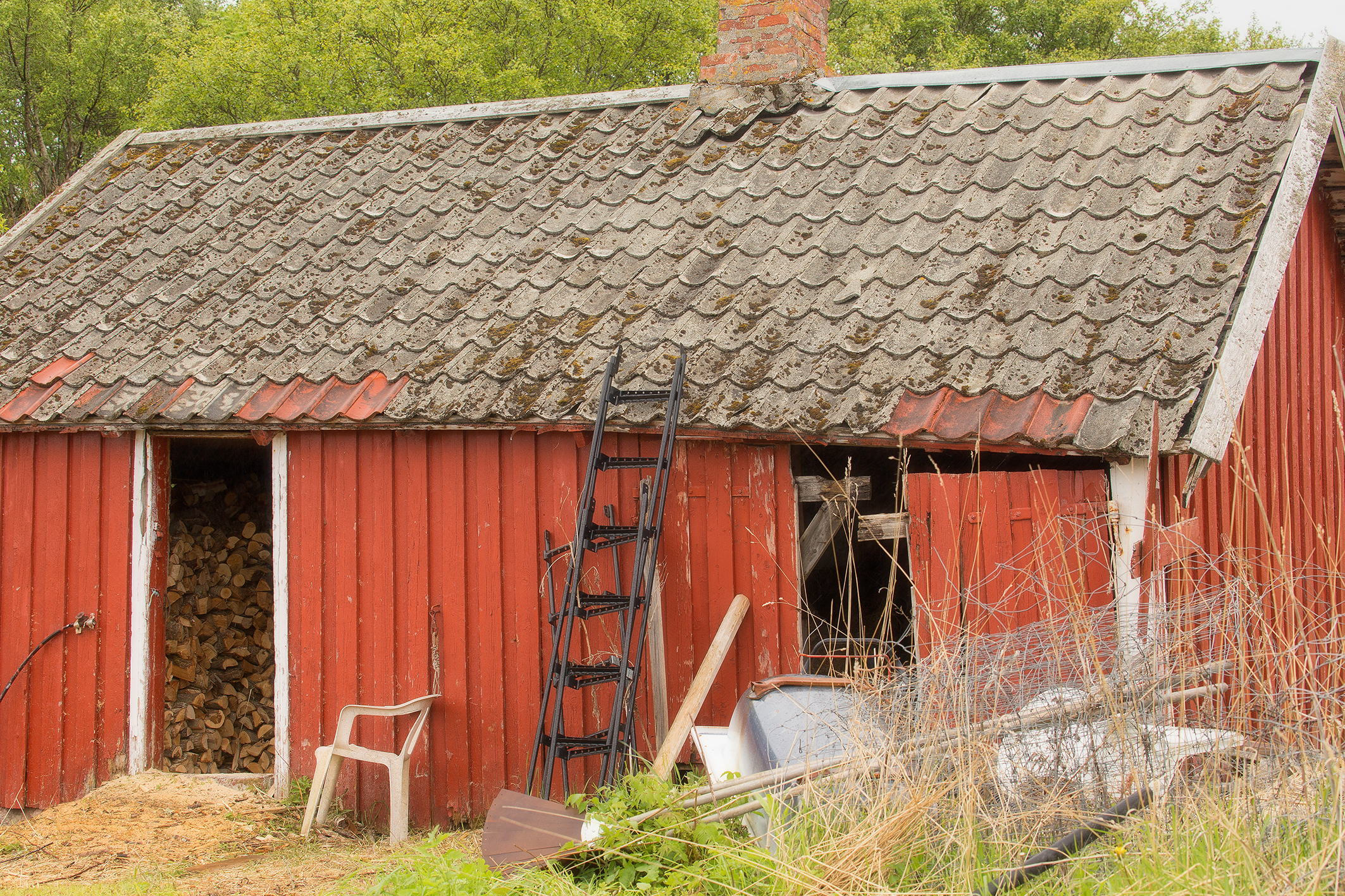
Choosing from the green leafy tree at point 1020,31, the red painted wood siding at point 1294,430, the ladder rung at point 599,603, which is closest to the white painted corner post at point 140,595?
the ladder rung at point 599,603

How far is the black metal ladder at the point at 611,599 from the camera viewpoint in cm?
532

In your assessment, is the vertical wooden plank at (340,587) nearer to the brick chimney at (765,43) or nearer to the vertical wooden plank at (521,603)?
the vertical wooden plank at (521,603)

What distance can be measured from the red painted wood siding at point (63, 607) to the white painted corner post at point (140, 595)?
41 mm

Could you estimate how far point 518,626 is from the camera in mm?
6254

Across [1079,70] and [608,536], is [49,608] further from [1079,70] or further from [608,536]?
[1079,70]

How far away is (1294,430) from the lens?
6.40m

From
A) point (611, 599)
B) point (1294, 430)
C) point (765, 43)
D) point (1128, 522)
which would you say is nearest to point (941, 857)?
point (1128, 522)

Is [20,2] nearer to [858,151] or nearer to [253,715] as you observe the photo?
[253,715]

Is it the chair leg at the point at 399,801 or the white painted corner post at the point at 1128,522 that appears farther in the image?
the chair leg at the point at 399,801

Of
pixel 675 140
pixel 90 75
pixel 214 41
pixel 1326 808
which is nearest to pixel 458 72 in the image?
pixel 214 41

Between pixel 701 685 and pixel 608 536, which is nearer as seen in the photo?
pixel 701 685

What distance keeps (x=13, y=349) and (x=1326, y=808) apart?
301 inches

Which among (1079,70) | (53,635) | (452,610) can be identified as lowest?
(53,635)

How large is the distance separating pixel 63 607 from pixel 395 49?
17.3 meters
